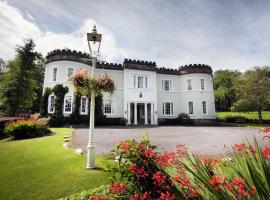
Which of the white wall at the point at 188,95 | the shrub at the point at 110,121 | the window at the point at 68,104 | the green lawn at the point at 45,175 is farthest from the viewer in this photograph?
the white wall at the point at 188,95

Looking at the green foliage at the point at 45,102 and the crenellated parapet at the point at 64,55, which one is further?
the crenellated parapet at the point at 64,55

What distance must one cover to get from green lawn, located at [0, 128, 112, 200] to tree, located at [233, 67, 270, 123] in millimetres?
26849

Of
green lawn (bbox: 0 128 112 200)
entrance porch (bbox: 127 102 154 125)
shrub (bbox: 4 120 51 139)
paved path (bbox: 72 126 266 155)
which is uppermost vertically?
entrance porch (bbox: 127 102 154 125)

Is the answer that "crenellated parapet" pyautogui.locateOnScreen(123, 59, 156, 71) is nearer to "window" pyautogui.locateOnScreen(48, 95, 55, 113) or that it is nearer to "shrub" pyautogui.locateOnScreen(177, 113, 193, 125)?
"shrub" pyautogui.locateOnScreen(177, 113, 193, 125)

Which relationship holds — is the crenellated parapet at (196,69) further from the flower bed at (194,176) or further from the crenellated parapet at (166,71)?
the flower bed at (194,176)

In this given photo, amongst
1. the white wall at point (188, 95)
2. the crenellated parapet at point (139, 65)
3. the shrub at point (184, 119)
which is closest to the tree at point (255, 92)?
the white wall at point (188, 95)

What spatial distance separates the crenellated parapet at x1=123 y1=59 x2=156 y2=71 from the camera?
75.0ft

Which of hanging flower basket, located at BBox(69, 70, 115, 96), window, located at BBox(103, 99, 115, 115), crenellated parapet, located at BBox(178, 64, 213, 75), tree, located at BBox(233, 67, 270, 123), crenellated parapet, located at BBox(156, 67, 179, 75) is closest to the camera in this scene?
hanging flower basket, located at BBox(69, 70, 115, 96)

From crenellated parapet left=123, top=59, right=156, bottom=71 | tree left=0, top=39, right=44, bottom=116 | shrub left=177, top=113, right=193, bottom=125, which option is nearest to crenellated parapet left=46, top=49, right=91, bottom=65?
tree left=0, top=39, right=44, bottom=116

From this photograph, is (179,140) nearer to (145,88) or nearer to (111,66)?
(145,88)

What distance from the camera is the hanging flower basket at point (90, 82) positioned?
571cm

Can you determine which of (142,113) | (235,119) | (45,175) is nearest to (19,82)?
(142,113)

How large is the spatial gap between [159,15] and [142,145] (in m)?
5.80

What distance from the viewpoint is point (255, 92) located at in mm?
24766
